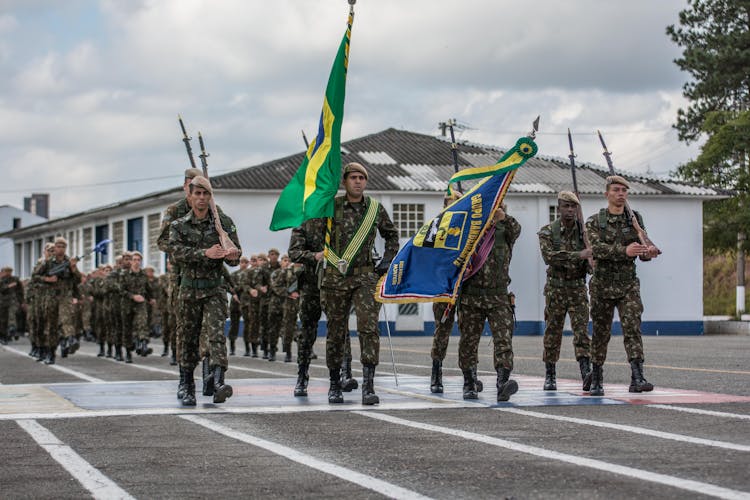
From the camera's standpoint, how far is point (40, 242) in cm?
8056

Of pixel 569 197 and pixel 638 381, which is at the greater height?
pixel 569 197

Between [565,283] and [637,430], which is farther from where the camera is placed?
[565,283]

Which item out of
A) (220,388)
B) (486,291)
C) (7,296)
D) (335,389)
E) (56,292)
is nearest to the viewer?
(220,388)

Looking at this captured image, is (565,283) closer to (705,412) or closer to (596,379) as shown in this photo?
(596,379)

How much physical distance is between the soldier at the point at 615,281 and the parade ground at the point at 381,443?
0.39 metres

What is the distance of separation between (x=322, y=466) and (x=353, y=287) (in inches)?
179

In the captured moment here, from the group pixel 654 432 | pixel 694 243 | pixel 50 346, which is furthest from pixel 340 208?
pixel 694 243

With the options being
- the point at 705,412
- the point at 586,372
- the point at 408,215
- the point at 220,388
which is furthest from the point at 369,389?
the point at 408,215

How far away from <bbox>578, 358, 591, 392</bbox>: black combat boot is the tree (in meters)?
37.7

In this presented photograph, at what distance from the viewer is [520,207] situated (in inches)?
1849

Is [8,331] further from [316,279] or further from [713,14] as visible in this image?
[713,14]

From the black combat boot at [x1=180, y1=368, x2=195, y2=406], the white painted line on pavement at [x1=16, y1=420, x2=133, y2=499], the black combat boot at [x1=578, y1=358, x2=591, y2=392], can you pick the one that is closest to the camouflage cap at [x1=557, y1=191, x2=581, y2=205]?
the black combat boot at [x1=578, y1=358, x2=591, y2=392]

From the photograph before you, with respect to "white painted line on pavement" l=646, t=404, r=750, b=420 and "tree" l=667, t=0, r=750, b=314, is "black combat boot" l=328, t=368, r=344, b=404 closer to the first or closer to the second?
"white painted line on pavement" l=646, t=404, r=750, b=420

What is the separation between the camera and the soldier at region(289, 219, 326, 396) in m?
12.3
